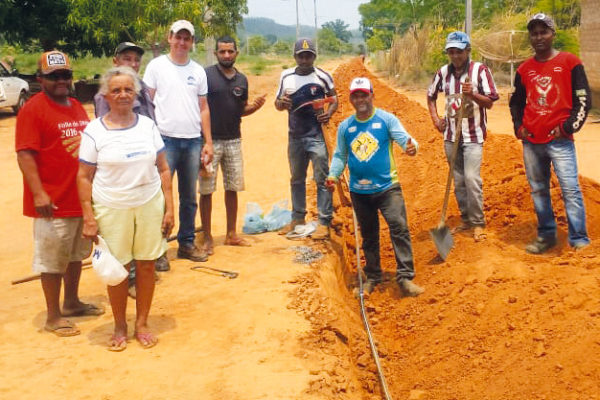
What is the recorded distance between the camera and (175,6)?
66.4 ft

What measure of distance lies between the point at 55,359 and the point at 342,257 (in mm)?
3430

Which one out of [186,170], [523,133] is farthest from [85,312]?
[523,133]

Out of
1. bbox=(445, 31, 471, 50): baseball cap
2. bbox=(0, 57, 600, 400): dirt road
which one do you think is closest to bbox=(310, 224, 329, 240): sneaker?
bbox=(0, 57, 600, 400): dirt road

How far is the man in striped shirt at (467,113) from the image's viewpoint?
21.1 ft

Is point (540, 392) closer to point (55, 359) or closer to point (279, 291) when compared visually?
point (279, 291)

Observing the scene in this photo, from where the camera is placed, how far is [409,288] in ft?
20.2

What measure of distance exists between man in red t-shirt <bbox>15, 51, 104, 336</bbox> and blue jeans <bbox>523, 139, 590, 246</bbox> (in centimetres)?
392

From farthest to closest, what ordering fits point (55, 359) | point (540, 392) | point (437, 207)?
point (437, 207), point (55, 359), point (540, 392)

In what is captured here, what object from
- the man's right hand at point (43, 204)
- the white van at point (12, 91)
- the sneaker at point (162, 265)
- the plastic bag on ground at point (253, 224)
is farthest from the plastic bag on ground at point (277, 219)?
the white van at point (12, 91)

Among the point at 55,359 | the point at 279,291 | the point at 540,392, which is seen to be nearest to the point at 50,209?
the point at 55,359

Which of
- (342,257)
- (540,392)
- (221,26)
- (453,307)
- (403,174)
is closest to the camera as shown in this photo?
(540,392)

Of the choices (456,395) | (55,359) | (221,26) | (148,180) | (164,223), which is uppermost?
(221,26)

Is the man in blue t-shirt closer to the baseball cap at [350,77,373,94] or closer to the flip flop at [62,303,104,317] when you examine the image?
the baseball cap at [350,77,373,94]

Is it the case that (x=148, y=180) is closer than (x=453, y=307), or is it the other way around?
(x=148, y=180)
